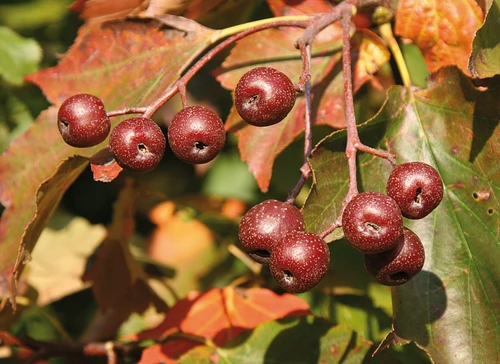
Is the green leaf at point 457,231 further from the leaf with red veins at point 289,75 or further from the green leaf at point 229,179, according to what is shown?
the green leaf at point 229,179

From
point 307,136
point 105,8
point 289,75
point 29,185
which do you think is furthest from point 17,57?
point 307,136

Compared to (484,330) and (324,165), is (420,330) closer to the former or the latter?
(484,330)

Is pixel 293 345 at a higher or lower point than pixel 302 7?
lower

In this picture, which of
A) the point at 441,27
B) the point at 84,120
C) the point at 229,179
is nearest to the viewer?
the point at 84,120

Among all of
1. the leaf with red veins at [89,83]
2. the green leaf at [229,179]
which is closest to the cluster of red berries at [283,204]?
the leaf with red veins at [89,83]

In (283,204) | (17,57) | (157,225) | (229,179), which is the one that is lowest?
(157,225)

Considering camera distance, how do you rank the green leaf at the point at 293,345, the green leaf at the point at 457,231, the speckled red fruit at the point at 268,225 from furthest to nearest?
1. the green leaf at the point at 293,345
2. the green leaf at the point at 457,231
3. the speckled red fruit at the point at 268,225

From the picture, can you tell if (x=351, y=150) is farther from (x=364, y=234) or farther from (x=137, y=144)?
(x=137, y=144)
